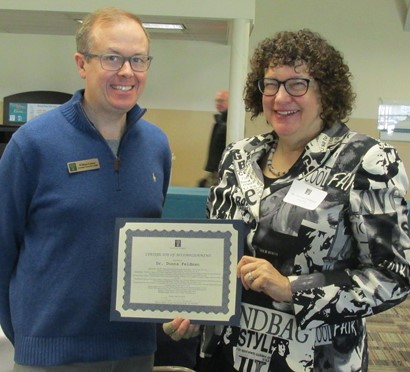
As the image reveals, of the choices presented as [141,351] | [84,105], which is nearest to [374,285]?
[141,351]

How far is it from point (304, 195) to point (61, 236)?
2.32ft

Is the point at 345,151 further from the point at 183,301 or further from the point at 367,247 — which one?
the point at 183,301

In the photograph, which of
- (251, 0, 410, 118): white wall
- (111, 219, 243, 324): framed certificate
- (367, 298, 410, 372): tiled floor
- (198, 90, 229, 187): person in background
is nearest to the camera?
(111, 219, 243, 324): framed certificate

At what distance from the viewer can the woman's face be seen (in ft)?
4.72

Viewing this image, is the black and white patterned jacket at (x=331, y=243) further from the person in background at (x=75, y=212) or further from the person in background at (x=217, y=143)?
the person in background at (x=217, y=143)

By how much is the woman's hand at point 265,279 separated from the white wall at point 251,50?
289 inches

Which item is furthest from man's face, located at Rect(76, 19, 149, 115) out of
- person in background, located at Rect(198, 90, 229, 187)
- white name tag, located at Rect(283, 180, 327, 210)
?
person in background, located at Rect(198, 90, 229, 187)

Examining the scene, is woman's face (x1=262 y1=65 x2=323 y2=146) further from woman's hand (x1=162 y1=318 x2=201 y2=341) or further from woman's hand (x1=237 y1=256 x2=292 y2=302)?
woman's hand (x1=162 y1=318 x2=201 y2=341)

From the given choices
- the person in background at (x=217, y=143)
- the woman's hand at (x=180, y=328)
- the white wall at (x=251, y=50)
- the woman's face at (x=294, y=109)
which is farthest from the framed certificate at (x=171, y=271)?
the white wall at (x=251, y=50)

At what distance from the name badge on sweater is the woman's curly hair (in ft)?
1.93

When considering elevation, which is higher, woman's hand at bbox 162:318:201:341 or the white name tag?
the white name tag

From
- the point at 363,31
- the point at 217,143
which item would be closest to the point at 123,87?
the point at 217,143

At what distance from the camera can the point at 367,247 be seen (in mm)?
1321

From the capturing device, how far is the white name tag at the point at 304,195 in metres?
1.36
